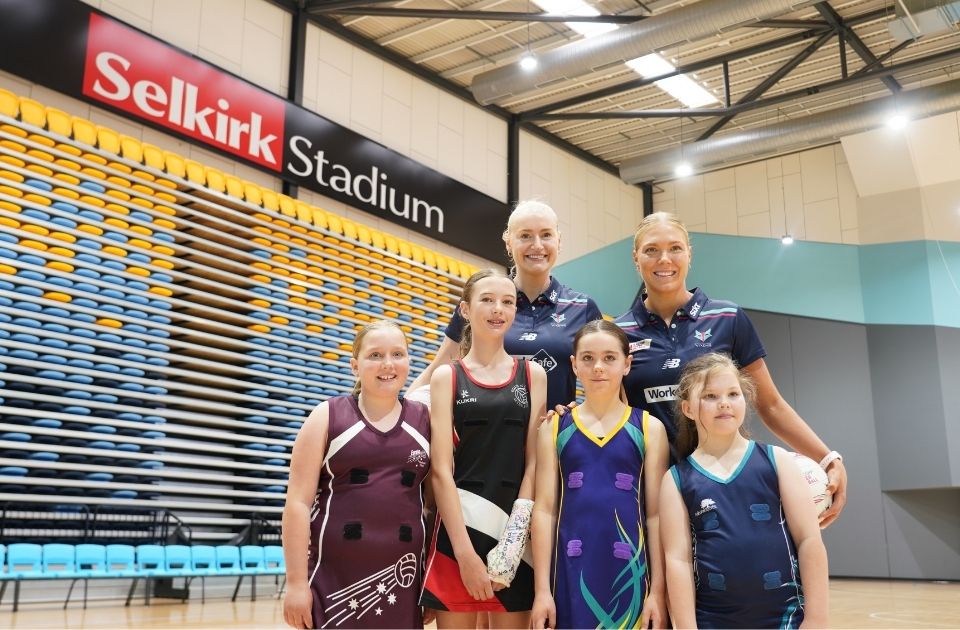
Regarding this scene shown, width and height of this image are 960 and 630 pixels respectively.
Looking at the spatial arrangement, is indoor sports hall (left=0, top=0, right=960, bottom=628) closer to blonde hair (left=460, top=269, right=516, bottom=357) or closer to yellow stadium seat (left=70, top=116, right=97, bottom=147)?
yellow stadium seat (left=70, top=116, right=97, bottom=147)

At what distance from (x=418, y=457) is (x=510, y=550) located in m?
0.37

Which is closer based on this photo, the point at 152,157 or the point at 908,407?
the point at 152,157

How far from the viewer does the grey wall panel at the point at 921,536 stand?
399 inches

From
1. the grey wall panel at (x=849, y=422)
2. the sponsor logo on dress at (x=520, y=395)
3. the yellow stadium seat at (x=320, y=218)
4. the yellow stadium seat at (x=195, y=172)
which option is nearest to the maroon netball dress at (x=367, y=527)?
the sponsor logo on dress at (x=520, y=395)

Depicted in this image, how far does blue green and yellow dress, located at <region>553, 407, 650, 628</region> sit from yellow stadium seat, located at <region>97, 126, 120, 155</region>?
604 centimetres

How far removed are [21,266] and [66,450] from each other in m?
1.44

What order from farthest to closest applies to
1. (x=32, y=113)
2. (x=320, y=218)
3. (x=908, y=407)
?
(x=908, y=407)
(x=320, y=218)
(x=32, y=113)

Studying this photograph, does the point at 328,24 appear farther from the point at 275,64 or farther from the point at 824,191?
the point at 824,191

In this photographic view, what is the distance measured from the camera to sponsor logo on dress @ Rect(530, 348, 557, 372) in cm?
258

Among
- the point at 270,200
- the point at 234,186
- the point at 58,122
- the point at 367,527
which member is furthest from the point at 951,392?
the point at 58,122

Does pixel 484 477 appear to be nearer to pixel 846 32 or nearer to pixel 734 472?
pixel 734 472

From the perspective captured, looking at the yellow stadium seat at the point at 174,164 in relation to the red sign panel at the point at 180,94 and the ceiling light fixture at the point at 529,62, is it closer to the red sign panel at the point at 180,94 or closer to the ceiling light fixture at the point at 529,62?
the red sign panel at the point at 180,94

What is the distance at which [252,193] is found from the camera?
26.8 ft

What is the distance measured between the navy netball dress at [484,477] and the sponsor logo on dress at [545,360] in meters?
0.20
